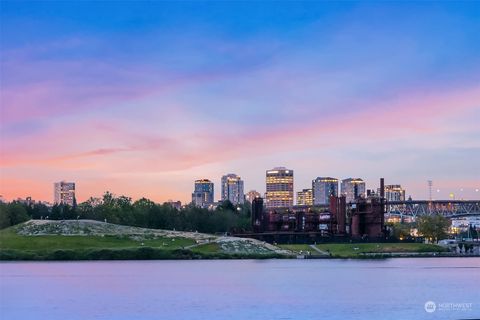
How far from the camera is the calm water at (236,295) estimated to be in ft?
193

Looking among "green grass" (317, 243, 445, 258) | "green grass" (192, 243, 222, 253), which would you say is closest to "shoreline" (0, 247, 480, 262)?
"green grass" (192, 243, 222, 253)

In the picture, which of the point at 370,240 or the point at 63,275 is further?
the point at 370,240

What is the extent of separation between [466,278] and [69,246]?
86561 mm

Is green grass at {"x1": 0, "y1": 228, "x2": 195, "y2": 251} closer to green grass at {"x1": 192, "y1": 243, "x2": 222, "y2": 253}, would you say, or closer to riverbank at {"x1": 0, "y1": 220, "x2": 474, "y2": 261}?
riverbank at {"x1": 0, "y1": 220, "x2": 474, "y2": 261}

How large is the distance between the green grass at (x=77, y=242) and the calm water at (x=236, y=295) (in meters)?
49.5

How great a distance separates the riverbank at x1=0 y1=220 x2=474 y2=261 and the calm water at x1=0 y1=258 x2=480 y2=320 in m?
46.4

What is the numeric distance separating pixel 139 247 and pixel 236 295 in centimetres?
8888

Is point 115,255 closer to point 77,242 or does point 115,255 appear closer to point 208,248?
point 77,242

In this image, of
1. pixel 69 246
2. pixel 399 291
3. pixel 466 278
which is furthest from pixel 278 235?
pixel 399 291

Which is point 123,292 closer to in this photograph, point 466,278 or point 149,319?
point 149,319

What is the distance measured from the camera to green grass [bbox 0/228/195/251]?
6265 inches

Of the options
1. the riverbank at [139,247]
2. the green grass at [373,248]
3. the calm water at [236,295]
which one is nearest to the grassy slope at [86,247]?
the riverbank at [139,247]

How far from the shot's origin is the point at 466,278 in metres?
96.8

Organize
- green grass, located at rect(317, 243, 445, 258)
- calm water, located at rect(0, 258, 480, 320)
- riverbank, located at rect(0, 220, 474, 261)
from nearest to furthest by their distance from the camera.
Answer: calm water, located at rect(0, 258, 480, 320) < riverbank, located at rect(0, 220, 474, 261) < green grass, located at rect(317, 243, 445, 258)
